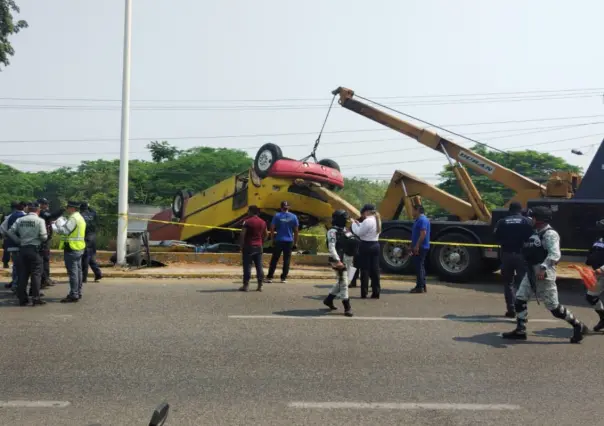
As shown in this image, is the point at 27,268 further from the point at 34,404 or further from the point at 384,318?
the point at 384,318

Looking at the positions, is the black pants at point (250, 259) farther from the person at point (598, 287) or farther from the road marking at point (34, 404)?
the road marking at point (34, 404)

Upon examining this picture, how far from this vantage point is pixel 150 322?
26.1 feet

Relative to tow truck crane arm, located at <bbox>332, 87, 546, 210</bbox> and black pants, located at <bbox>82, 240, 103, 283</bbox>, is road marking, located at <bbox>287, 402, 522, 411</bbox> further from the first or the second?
tow truck crane arm, located at <bbox>332, 87, 546, 210</bbox>

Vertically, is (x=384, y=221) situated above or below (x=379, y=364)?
above

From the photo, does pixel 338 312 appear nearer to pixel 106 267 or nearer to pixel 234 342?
pixel 234 342

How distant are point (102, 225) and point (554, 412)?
1644 cm

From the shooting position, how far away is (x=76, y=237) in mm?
9531

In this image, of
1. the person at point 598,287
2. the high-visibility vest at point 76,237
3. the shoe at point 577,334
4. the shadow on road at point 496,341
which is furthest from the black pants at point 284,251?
the shoe at point 577,334

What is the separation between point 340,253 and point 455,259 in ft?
15.3

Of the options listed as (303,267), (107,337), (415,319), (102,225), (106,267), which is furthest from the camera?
(102,225)

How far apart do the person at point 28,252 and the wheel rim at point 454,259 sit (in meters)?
7.85

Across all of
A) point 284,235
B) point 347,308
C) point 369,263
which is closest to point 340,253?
point 347,308

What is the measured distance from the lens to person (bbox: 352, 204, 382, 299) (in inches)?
399

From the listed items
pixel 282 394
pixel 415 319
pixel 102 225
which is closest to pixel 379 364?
pixel 282 394
